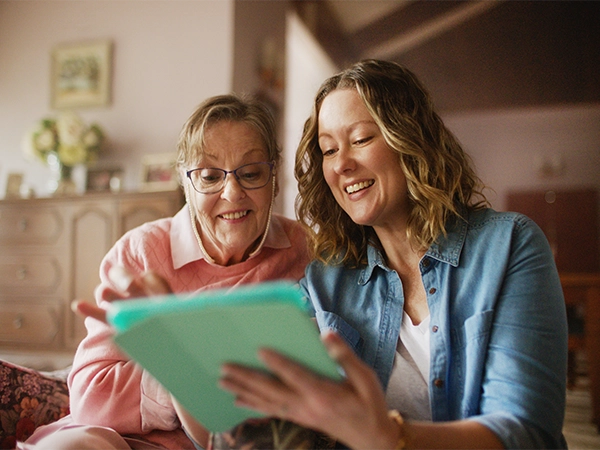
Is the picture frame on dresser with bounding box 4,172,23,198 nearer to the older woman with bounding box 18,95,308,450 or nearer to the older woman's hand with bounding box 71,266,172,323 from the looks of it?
the older woman with bounding box 18,95,308,450

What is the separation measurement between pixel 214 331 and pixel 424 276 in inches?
26.1

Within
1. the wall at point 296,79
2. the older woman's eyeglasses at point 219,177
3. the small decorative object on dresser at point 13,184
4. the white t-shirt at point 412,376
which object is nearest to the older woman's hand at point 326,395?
the white t-shirt at point 412,376

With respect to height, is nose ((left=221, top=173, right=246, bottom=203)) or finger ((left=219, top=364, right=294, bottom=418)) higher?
nose ((left=221, top=173, right=246, bottom=203))

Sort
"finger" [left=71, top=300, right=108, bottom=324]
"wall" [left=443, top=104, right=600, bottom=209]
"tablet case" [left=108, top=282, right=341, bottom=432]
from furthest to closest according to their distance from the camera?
"wall" [left=443, top=104, right=600, bottom=209] < "finger" [left=71, top=300, right=108, bottom=324] < "tablet case" [left=108, top=282, right=341, bottom=432]

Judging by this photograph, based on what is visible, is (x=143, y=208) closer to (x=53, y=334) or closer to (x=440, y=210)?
(x=53, y=334)

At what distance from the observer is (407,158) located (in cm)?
115

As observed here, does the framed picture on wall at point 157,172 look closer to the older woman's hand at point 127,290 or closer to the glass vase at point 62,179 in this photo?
the glass vase at point 62,179

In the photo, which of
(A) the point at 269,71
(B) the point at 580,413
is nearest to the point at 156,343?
(B) the point at 580,413

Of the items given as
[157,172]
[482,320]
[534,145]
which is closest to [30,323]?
[157,172]

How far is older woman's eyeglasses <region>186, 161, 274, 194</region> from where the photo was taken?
130 cm

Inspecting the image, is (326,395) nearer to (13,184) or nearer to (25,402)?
(25,402)

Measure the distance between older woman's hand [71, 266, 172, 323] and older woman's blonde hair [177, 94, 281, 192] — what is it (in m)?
0.61

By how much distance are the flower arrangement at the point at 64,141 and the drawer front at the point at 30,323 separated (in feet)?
3.08

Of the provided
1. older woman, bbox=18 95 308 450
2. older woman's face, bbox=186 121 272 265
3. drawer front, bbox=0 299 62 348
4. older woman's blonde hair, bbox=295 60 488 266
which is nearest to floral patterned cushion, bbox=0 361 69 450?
older woman, bbox=18 95 308 450
